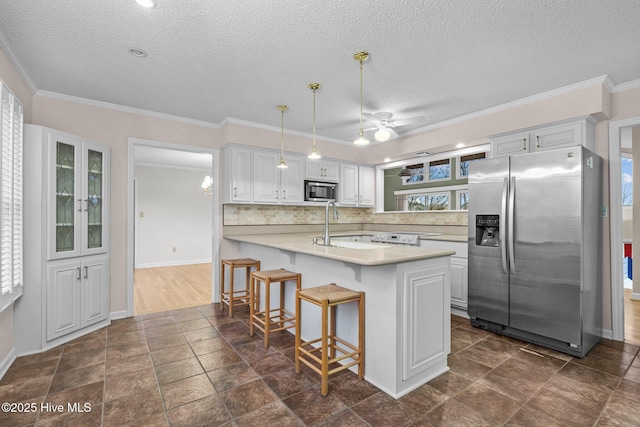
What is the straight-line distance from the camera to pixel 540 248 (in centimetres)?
280

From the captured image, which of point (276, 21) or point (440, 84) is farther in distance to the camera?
point (440, 84)

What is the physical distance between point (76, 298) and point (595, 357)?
4.64 metres

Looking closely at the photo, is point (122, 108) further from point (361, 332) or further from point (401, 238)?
point (401, 238)

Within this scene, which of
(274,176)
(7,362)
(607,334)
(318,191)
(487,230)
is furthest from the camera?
(318,191)

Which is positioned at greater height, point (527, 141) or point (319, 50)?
point (319, 50)

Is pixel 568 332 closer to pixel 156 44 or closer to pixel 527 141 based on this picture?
pixel 527 141

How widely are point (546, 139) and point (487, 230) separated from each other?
1116 mm

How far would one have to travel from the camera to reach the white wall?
700 centimetres

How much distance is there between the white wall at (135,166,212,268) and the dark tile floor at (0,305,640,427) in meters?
4.42

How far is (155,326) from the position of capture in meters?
3.38

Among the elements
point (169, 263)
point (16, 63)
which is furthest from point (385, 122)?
point (169, 263)

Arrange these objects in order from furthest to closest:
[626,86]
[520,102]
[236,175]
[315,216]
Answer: [315,216] → [236,175] → [520,102] → [626,86]

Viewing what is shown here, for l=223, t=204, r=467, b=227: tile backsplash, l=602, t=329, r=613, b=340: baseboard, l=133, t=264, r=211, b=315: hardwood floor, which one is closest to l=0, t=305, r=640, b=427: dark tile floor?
l=602, t=329, r=613, b=340: baseboard

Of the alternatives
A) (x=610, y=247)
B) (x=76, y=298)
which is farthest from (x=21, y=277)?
(x=610, y=247)
